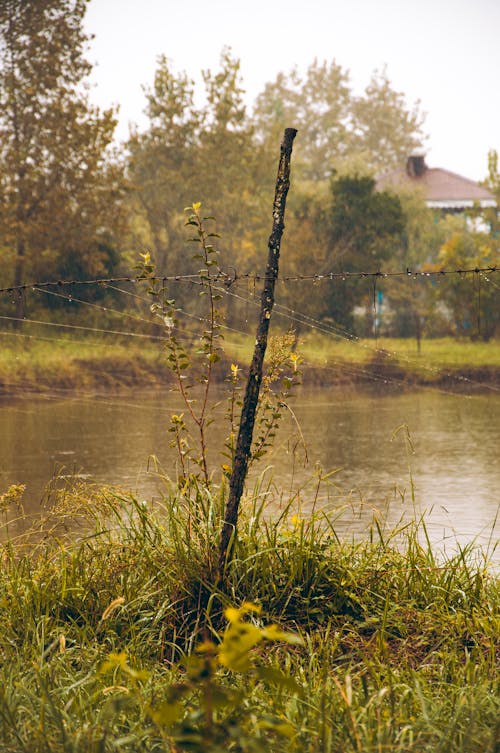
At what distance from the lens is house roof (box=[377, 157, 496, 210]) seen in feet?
180

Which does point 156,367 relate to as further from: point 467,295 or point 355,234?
point 467,295

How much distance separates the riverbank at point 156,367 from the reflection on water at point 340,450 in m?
1.62

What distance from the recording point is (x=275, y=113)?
59062 millimetres

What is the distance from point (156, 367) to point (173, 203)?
916cm

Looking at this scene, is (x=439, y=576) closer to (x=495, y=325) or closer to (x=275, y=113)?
(x=495, y=325)

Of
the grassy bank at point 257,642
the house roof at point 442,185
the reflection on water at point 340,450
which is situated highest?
the house roof at point 442,185

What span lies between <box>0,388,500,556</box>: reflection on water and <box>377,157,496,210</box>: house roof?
36.0m

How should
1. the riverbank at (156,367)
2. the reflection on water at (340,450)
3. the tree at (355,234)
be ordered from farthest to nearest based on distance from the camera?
the tree at (355,234)
the riverbank at (156,367)
the reflection on water at (340,450)

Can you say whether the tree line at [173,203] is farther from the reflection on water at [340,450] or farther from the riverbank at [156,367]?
the reflection on water at [340,450]

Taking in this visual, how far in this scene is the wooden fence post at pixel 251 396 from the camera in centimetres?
447

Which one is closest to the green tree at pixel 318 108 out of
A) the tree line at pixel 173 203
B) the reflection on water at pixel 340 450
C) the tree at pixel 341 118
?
the tree at pixel 341 118

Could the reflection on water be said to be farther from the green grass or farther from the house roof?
the house roof

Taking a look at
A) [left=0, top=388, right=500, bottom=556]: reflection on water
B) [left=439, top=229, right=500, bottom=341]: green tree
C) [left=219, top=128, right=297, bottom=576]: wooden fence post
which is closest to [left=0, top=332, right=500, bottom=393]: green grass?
[left=439, top=229, right=500, bottom=341]: green tree

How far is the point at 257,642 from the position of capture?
2.98m
